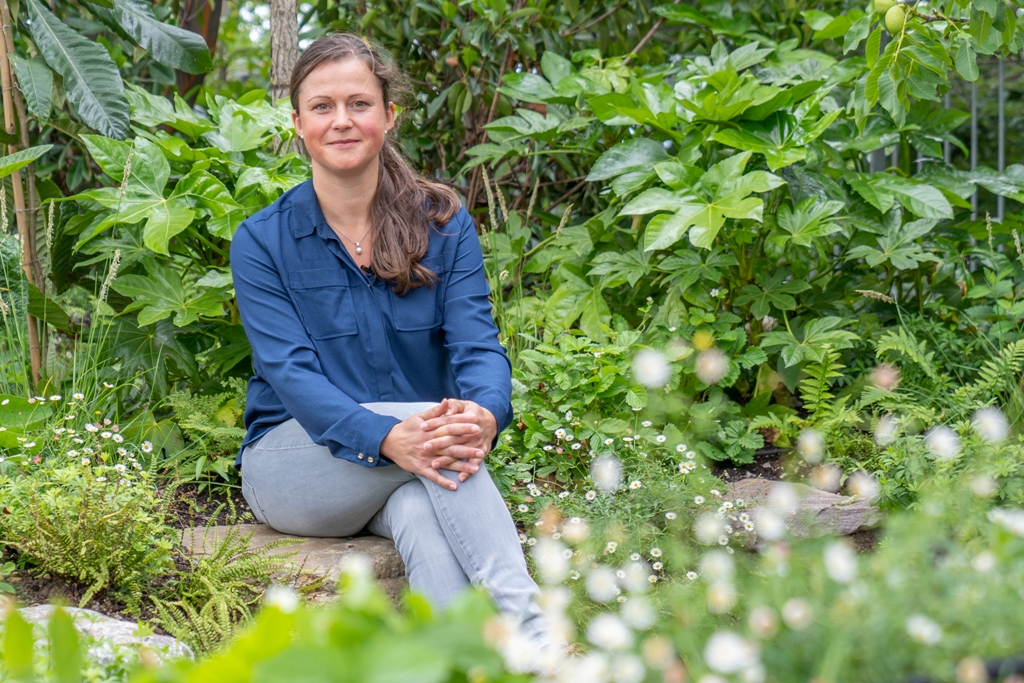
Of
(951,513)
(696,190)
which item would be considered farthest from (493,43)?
(951,513)

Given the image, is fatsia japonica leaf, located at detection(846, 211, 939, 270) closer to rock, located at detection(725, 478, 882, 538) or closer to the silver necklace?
rock, located at detection(725, 478, 882, 538)

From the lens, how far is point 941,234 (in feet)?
11.2

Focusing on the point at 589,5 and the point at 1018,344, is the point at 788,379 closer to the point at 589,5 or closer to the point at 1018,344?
the point at 1018,344

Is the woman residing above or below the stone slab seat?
above

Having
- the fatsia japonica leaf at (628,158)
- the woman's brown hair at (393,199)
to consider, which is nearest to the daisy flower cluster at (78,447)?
the woman's brown hair at (393,199)

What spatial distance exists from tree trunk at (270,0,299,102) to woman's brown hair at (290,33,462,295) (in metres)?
1.20

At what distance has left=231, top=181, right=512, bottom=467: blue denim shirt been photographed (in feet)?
7.50

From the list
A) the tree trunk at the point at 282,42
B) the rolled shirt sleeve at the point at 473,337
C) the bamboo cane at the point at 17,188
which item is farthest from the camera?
the tree trunk at the point at 282,42

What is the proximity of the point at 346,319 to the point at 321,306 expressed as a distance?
0.22 ft

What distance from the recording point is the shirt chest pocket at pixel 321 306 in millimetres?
2340

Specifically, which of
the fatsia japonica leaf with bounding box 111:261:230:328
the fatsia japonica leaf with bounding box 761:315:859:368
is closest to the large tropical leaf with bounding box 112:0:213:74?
the fatsia japonica leaf with bounding box 111:261:230:328

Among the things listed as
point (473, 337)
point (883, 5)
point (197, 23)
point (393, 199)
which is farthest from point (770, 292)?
point (197, 23)

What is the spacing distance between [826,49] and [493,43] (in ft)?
7.16

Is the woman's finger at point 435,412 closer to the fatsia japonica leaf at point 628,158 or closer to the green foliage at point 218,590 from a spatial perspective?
the green foliage at point 218,590
